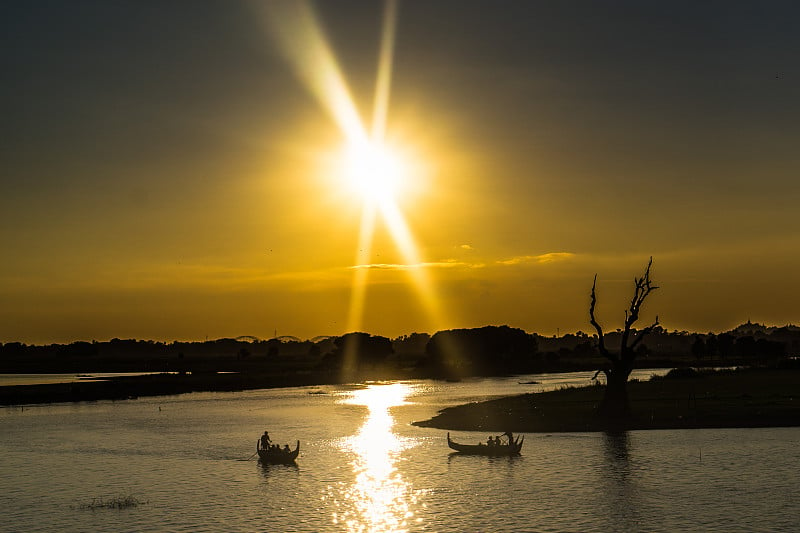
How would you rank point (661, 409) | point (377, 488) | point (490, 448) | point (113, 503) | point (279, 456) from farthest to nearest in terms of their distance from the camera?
point (661, 409) < point (279, 456) < point (490, 448) < point (377, 488) < point (113, 503)

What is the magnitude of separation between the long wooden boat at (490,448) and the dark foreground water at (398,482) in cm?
115

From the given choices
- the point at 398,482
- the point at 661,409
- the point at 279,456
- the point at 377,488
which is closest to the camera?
the point at 377,488

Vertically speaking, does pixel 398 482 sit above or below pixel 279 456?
below

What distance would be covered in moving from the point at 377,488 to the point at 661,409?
36899 mm

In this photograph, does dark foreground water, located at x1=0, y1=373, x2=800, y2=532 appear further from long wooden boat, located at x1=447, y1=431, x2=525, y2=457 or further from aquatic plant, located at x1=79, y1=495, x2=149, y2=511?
long wooden boat, located at x1=447, y1=431, x2=525, y2=457

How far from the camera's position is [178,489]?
170 ft

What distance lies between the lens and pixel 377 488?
49.6 metres

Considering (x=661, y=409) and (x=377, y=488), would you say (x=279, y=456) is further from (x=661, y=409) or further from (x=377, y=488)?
(x=661, y=409)

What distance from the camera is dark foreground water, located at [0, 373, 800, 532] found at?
4038 cm

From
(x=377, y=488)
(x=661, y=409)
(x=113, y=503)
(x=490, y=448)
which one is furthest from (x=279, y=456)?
(x=661, y=409)

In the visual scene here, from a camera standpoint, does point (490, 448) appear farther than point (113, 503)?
Yes

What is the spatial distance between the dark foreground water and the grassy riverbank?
304cm

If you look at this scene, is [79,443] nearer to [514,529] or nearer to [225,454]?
[225,454]

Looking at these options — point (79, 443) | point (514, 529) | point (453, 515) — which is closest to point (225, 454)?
point (79, 443)
